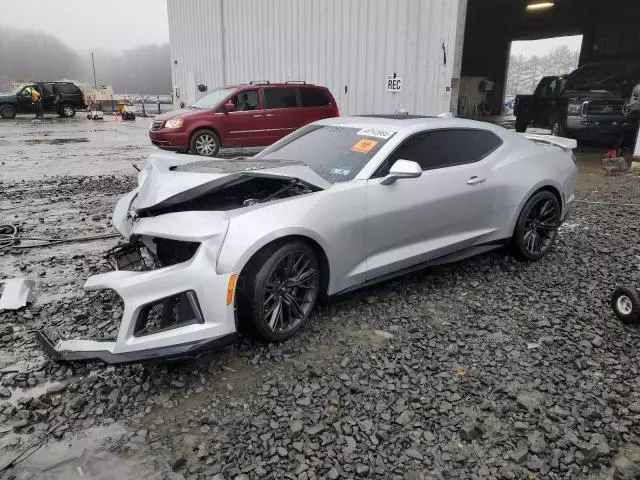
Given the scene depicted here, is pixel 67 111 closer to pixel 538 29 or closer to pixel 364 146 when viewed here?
pixel 538 29

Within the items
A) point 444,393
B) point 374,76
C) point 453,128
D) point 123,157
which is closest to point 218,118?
point 123,157

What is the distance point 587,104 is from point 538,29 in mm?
16933

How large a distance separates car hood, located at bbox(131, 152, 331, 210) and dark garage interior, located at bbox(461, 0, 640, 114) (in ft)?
49.1

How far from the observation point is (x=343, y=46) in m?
12.4

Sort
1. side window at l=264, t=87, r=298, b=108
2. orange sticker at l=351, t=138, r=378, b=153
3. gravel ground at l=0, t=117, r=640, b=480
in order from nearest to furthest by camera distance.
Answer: gravel ground at l=0, t=117, r=640, b=480 → orange sticker at l=351, t=138, r=378, b=153 → side window at l=264, t=87, r=298, b=108

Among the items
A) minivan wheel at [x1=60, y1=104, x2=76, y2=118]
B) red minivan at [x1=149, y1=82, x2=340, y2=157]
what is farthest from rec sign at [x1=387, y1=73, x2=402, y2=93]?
minivan wheel at [x1=60, y1=104, x2=76, y2=118]

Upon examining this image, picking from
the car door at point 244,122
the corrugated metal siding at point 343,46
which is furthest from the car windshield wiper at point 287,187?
the car door at point 244,122

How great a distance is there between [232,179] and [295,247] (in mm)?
627

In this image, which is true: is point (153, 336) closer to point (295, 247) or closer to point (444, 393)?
point (295, 247)

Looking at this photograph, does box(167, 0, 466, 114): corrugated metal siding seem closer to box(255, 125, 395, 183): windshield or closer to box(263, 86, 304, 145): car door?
box(263, 86, 304, 145): car door

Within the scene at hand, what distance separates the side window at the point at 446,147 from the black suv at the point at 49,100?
83.7 ft

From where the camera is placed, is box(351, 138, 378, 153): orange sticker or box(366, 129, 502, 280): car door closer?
box(366, 129, 502, 280): car door

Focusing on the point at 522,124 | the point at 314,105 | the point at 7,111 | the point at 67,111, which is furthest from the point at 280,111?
the point at 7,111

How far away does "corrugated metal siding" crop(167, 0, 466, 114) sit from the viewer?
10336mm
